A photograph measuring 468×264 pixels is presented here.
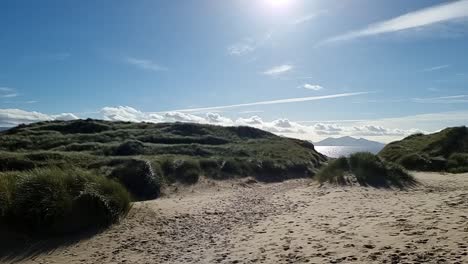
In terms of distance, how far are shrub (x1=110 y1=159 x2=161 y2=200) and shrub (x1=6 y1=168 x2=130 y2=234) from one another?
26.6 feet

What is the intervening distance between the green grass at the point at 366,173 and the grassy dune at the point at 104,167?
29.3 ft

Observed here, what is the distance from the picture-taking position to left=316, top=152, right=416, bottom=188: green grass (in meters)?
20.1

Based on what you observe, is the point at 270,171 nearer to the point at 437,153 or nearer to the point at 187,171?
the point at 187,171

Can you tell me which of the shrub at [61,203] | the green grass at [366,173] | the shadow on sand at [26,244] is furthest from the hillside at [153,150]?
the shadow on sand at [26,244]

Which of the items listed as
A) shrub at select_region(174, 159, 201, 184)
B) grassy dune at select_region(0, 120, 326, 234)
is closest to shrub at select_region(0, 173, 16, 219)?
grassy dune at select_region(0, 120, 326, 234)

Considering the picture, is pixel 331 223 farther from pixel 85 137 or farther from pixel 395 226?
pixel 85 137

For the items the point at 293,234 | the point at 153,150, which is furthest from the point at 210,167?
the point at 293,234

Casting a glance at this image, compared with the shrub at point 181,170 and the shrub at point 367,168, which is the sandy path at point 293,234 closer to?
the shrub at point 367,168

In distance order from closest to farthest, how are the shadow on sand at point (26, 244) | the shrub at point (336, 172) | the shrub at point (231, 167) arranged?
the shadow on sand at point (26, 244)
the shrub at point (336, 172)
the shrub at point (231, 167)

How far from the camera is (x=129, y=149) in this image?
114 feet

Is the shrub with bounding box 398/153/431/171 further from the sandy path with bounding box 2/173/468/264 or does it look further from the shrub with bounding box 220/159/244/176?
the sandy path with bounding box 2/173/468/264

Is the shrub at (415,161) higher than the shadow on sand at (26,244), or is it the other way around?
the shrub at (415,161)

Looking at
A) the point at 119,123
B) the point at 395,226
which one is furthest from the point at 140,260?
the point at 119,123

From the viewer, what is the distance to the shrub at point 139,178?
72.9 feet
